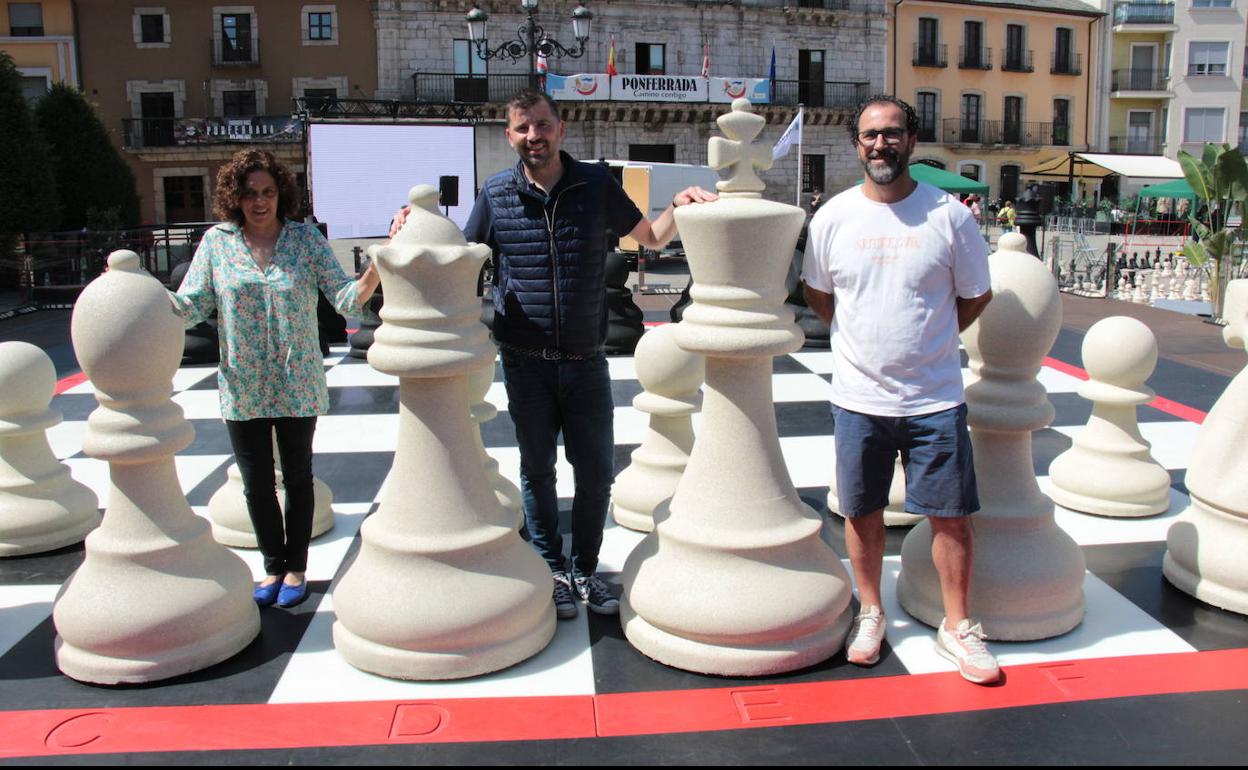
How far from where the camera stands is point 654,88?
81.8ft

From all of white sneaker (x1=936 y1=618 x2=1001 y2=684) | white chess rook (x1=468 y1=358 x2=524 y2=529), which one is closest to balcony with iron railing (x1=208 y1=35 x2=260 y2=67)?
white chess rook (x1=468 y1=358 x2=524 y2=529)

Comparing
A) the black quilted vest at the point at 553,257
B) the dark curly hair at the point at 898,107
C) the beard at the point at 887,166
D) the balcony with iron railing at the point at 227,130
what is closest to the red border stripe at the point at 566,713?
the black quilted vest at the point at 553,257

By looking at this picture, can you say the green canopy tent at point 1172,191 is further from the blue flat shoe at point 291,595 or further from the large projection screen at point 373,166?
the blue flat shoe at point 291,595

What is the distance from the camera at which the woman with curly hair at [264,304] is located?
7.64 feet

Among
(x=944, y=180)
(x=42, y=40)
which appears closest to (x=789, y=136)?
(x=944, y=180)

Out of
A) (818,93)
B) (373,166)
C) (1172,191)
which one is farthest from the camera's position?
(818,93)

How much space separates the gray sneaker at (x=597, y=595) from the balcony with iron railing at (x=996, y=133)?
28966 mm

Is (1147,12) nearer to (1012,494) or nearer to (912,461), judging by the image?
(1012,494)

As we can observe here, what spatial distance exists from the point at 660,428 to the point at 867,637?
45.8 inches

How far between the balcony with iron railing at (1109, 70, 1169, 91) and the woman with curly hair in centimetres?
3354

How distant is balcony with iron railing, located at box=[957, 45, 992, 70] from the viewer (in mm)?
28922

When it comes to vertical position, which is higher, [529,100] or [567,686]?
[529,100]

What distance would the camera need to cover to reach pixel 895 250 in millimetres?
2037

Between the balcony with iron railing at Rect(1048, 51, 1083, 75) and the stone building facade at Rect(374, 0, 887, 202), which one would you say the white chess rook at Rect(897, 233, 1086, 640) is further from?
the balcony with iron railing at Rect(1048, 51, 1083, 75)
